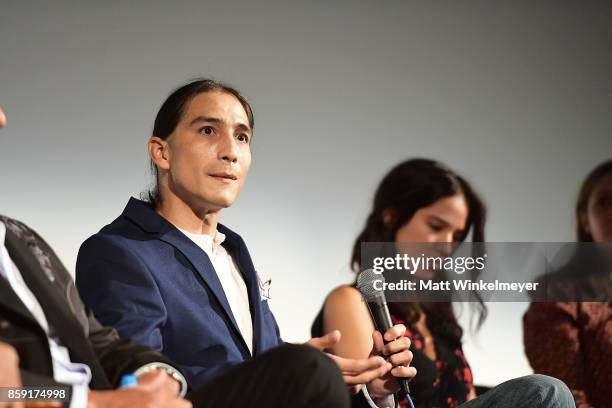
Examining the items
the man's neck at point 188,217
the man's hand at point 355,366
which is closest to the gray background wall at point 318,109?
the man's neck at point 188,217

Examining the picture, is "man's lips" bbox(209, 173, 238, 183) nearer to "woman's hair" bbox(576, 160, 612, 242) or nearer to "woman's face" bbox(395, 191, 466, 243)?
"woman's face" bbox(395, 191, 466, 243)

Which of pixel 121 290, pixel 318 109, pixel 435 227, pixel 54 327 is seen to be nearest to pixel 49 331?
pixel 54 327

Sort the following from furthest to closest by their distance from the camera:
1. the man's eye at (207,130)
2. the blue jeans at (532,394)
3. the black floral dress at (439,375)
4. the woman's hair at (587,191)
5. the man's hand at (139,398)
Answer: the woman's hair at (587,191)
the black floral dress at (439,375)
the man's eye at (207,130)
the blue jeans at (532,394)
the man's hand at (139,398)

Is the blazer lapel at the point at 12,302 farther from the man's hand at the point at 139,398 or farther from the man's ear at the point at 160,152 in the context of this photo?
the man's ear at the point at 160,152

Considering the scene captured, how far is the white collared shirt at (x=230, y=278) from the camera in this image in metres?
1.76

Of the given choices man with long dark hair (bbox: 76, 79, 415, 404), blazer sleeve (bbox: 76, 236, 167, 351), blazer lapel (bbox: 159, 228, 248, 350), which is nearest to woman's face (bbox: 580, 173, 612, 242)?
man with long dark hair (bbox: 76, 79, 415, 404)

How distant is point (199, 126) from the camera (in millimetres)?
1876

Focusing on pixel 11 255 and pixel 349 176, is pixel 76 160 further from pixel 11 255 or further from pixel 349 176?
pixel 11 255

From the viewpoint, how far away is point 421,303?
242 centimetres

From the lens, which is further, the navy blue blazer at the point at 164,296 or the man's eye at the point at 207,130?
the man's eye at the point at 207,130

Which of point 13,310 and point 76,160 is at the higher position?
point 76,160

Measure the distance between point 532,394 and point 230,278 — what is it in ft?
2.27

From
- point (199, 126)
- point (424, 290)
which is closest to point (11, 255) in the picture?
point (199, 126)

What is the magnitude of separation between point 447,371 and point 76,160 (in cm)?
123
